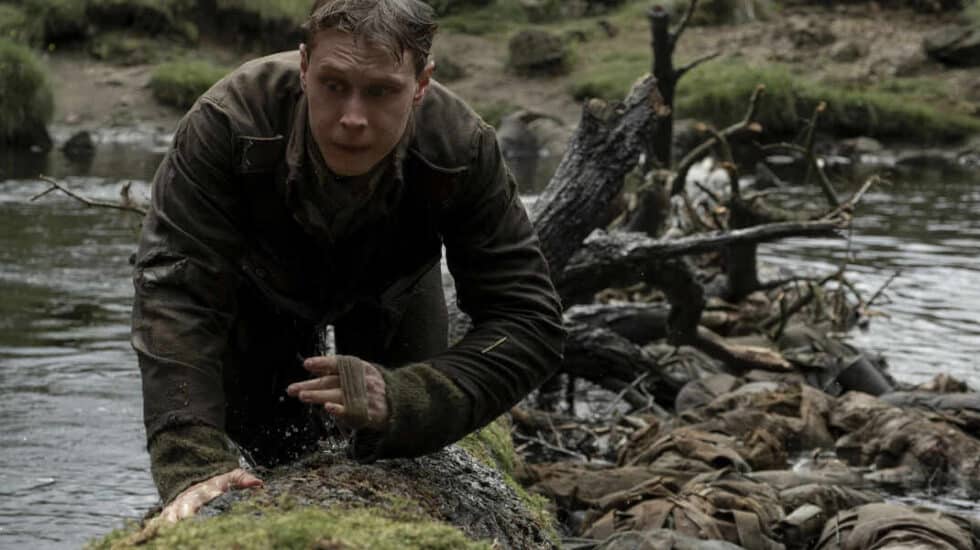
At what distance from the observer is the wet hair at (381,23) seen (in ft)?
11.4

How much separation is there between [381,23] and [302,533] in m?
1.24

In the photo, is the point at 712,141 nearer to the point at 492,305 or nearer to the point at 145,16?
the point at 492,305

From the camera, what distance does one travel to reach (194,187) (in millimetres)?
3732

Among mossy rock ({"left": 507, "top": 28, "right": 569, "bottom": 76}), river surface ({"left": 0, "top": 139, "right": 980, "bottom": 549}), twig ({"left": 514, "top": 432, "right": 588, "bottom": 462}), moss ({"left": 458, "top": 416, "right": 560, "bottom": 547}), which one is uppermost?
moss ({"left": 458, "top": 416, "right": 560, "bottom": 547})

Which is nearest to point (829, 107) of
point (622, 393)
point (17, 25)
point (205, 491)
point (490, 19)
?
point (490, 19)

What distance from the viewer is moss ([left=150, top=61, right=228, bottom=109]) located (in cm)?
2644

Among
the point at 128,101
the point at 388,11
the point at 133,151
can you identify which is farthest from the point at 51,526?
the point at 128,101

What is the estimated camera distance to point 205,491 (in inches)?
132

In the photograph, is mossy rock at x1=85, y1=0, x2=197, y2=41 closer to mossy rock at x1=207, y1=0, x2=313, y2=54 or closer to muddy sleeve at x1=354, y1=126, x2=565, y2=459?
mossy rock at x1=207, y1=0, x2=313, y2=54

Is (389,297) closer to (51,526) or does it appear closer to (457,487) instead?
(457,487)

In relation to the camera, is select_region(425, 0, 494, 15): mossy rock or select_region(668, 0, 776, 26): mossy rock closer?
select_region(668, 0, 776, 26): mossy rock

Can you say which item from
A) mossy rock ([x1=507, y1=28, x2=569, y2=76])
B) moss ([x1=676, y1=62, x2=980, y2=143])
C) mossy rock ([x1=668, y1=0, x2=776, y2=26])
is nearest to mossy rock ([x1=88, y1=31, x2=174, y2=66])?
mossy rock ([x1=507, y1=28, x2=569, y2=76])

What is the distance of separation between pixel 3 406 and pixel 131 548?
558 centimetres

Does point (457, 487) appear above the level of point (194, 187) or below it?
below
